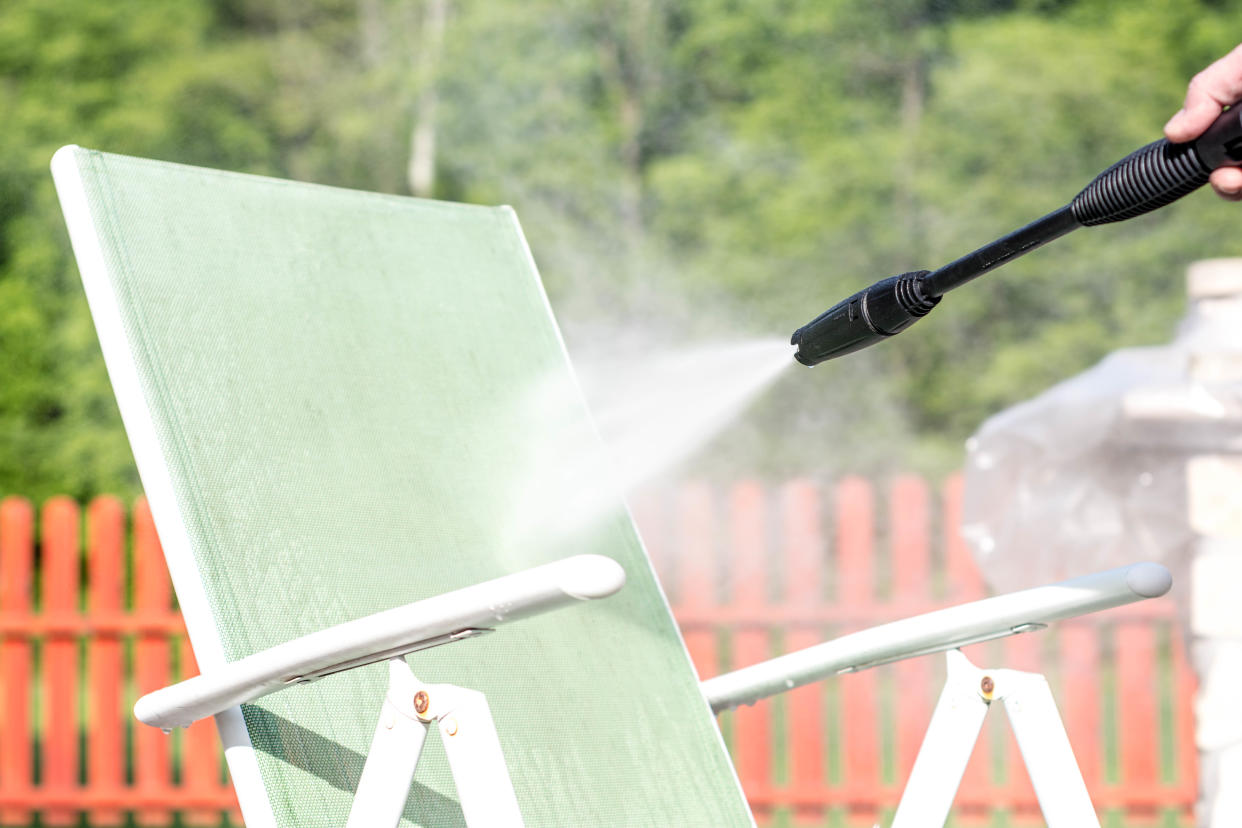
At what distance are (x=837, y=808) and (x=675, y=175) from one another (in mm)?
5274

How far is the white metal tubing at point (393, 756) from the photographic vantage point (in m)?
1.01

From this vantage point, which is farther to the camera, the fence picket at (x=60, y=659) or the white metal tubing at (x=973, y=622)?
the fence picket at (x=60, y=659)

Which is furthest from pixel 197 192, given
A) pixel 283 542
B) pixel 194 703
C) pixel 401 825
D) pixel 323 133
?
pixel 323 133

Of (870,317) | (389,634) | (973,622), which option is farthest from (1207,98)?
(389,634)

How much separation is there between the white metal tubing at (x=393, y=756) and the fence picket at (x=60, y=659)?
3568 millimetres

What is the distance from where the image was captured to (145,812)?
425 centimetres

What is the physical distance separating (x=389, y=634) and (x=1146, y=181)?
697 mm

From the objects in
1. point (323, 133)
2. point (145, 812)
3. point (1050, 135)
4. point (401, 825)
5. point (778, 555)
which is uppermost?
point (323, 133)

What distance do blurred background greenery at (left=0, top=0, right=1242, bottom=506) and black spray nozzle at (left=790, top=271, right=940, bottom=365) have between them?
6515mm

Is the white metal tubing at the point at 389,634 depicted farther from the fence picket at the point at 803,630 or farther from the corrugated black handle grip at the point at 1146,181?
the fence picket at the point at 803,630

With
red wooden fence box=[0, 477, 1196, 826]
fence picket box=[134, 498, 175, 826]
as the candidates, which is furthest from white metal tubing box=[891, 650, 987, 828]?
fence picket box=[134, 498, 175, 826]

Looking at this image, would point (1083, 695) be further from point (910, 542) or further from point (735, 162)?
point (735, 162)

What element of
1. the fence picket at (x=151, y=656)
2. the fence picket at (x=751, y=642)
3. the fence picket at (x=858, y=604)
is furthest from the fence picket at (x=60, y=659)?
the fence picket at (x=858, y=604)

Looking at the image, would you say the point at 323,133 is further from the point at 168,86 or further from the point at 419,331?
the point at 419,331
